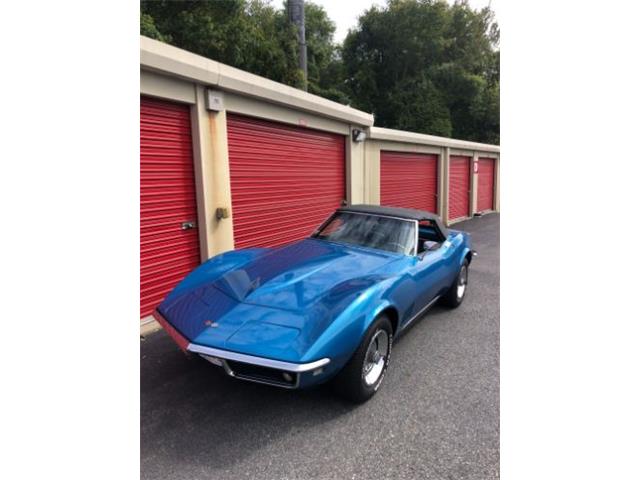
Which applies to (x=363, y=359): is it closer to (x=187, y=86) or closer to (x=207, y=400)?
(x=207, y=400)

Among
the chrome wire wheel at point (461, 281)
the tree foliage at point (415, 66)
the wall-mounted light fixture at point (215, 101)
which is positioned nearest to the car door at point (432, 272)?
the chrome wire wheel at point (461, 281)

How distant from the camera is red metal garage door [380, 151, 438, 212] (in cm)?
925

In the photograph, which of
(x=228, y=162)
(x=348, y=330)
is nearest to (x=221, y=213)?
(x=228, y=162)

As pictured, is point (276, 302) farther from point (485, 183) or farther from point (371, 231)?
point (485, 183)

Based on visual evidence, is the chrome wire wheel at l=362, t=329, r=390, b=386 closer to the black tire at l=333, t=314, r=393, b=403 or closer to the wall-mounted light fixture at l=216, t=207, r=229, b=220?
the black tire at l=333, t=314, r=393, b=403

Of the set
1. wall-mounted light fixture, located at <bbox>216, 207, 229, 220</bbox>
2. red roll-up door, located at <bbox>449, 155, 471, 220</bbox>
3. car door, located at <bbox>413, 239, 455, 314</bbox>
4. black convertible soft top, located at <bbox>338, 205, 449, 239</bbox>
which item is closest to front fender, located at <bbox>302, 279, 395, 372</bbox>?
car door, located at <bbox>413, 239, 455, 314</bbox>

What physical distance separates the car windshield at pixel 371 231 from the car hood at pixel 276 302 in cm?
22

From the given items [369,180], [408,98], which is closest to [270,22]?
[408,98]

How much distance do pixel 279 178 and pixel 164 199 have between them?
2.10 m

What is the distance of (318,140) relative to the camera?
6.83 metres

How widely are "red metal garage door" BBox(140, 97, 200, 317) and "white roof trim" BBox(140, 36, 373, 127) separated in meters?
0.40

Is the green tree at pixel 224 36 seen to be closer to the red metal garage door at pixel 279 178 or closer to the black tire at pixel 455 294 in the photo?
the red metal garage door at pixel 279 178

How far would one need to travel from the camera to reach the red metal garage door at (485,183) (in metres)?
15.0

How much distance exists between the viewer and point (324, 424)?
245 cm
